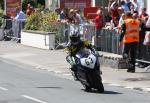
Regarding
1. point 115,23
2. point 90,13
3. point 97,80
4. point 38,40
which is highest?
point 90,13

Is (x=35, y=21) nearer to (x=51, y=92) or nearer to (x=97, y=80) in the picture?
(x=51, y=92)

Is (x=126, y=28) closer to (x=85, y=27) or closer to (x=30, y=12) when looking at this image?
(x=85, y=27)

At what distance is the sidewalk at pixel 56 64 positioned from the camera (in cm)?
1787

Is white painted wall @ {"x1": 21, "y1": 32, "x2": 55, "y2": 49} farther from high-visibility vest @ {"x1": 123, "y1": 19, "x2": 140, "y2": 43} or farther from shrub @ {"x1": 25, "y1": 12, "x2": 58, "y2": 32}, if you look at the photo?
high-visibility vest @ {"x1": 123, "y1": 19, "x2": 140, "y2": 43}

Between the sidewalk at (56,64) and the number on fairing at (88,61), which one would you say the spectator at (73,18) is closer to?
the sidewalk at (56,64)

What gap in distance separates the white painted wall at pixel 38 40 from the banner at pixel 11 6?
4.86 meters

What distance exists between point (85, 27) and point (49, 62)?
123 inches

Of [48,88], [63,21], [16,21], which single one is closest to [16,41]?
[16,21]

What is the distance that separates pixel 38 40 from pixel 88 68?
14.1 m

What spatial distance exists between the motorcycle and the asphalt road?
0.26 metres

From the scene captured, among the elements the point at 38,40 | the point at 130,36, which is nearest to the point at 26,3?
the point at 38,40

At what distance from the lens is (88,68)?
1555cm

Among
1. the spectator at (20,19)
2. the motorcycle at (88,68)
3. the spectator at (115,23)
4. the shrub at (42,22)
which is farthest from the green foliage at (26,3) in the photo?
the motorcycle at (88,68)

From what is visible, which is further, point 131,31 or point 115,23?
point 115,23
